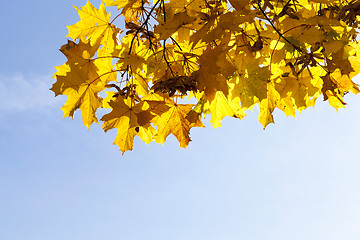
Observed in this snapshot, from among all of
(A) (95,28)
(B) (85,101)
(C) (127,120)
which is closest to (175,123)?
(C) (127,120)

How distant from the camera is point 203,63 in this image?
4.95 feet

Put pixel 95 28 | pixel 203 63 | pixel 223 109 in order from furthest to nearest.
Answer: pixel 95 28, pixel 223 109, pixel 203 63

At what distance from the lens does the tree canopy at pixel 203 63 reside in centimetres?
153

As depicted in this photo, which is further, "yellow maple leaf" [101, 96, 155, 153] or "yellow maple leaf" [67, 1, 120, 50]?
"yellow maple leaf" [67, 1, 120, 50]

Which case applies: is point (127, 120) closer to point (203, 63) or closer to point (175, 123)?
point (175, 123)

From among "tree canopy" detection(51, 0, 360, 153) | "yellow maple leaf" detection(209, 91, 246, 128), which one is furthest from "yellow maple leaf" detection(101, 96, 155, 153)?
"yellow maple leaf" detection(209, 91, 246, 128)

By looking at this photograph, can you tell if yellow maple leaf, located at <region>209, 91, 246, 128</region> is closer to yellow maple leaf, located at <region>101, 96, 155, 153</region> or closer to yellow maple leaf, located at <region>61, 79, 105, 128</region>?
yellow maple leaf, located at <region>101, 96, 155, 153</region>

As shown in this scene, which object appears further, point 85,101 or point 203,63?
point 85,101

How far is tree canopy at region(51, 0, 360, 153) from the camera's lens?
5.03 ft

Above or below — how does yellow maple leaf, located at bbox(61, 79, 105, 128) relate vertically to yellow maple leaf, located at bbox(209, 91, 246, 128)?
above

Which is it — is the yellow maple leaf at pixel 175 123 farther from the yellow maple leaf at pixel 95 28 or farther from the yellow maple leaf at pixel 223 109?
the yellow maple leaf at pixel 95 28

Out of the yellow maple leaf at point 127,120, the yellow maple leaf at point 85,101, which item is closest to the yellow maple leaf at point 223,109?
the yellow maple leaf at point 127,120

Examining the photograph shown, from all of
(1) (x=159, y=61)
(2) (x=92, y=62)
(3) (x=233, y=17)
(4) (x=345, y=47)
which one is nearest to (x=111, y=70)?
(2) (x=92, y=62)

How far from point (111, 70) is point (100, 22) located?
0.92ft
